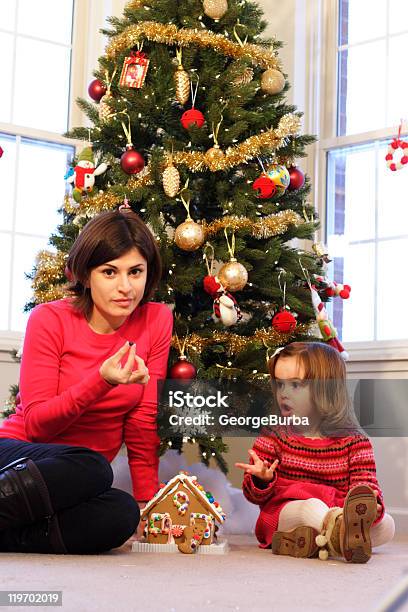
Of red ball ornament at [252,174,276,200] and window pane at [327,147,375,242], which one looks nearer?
red ball ornament at [252,174,276,200]

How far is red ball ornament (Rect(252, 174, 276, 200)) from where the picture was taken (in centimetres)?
257

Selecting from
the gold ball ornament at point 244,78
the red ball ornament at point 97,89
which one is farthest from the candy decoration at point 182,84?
the red ball ornament at point 97,89

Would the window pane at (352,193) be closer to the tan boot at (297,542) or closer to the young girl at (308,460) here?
the young girl at (308,460)

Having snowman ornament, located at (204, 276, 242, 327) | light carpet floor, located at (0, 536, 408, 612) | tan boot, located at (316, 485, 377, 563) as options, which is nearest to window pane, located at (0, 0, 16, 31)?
snowman ornament, located at (204, 276, 242, 327)

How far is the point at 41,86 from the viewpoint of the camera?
3.56m

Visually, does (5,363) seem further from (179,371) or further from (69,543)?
(69,543)

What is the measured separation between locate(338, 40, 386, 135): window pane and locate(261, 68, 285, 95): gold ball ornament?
87 cm

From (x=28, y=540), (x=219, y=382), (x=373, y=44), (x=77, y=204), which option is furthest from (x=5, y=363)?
(x=373, y=44)

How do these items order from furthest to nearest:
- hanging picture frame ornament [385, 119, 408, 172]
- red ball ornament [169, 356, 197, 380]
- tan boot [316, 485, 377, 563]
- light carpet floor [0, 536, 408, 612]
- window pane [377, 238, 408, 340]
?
window pane [377, 238, 408, 340]
hanging picture frame ornament [385, 119, 408, 172]
red ball ornament [169, 356, 197, 380]
tan boot [316, 485, 377, 563]
light carpet floor [0, 536, 408, 612]

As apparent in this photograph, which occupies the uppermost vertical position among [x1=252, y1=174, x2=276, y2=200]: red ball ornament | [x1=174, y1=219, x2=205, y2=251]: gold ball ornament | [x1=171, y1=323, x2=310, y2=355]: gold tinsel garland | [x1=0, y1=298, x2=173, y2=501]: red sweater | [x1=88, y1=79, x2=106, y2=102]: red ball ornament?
[x1=88, y1=79, x2=106, y2=102]: red ball ornament

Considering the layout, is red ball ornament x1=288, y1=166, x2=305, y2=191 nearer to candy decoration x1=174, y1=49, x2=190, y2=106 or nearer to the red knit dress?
candy decoration x1=174, y1=49, x2=190, y2=106

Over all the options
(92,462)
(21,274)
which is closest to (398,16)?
(21,274)

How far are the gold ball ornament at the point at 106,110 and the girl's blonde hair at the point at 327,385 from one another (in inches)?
35.7

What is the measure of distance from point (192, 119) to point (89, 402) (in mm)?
983
